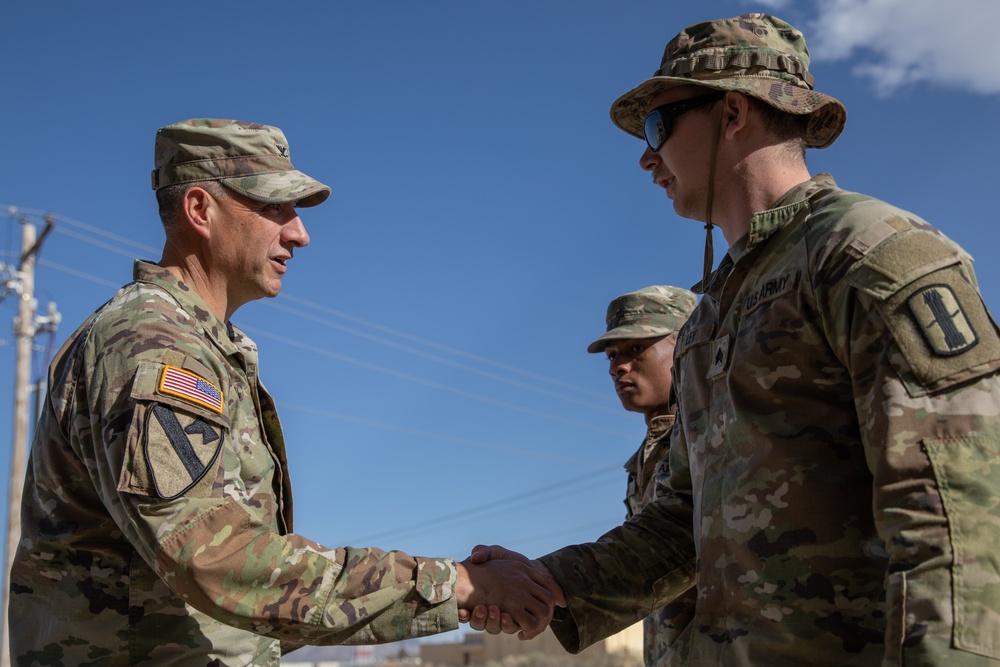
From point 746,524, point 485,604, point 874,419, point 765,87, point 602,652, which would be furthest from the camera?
point 602,652

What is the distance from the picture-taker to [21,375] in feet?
63.5

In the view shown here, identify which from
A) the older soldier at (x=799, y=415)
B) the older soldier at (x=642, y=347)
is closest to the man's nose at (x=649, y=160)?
the older soldier at (x=799, y=415)

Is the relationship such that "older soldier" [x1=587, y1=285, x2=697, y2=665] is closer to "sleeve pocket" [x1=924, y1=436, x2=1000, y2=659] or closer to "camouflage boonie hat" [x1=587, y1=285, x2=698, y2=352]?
"camouflage boonie hat" [x1=587, y1=285, x2=698, y2=352]

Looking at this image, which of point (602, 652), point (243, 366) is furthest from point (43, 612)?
point (602, 652)

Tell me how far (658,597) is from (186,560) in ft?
5.90

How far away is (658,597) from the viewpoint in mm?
4035

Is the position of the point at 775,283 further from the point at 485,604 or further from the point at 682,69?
the point at 485,604

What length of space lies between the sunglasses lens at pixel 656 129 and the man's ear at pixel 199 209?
1.84 meters

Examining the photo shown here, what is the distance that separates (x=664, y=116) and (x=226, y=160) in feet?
6.23

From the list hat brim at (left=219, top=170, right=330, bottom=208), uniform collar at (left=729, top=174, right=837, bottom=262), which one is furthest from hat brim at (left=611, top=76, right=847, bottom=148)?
hat brim at (left=219, top=170, right=330, bottom=208)

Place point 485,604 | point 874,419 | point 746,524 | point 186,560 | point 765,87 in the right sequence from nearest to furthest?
point 874,419 → point 746,524 → point 186,560 → point 765,87 → point 485,604

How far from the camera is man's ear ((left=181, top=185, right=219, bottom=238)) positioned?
171 inches

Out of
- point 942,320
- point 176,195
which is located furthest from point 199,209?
point 942,320

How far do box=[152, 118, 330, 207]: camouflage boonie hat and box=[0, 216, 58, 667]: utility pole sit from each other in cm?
1337
